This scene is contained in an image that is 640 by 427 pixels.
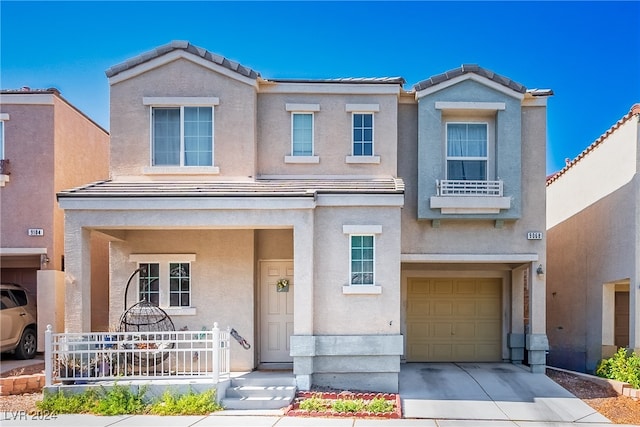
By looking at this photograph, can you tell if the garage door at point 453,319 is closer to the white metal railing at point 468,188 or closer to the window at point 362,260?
the white metal railing at point 468,188

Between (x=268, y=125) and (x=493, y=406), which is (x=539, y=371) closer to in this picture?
(x=493, y=406)

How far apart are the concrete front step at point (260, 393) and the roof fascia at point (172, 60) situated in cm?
629

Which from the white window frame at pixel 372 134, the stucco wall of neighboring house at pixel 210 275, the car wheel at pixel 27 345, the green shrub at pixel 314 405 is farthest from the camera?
the car wheel at pixel 27 345

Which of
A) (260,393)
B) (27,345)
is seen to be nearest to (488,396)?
(260,393)

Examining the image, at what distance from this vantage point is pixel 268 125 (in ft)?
41.9

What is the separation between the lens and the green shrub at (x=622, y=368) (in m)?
11.5

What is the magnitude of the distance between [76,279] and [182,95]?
4570mm

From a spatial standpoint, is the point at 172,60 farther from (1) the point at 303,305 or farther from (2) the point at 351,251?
(1) the point at 303,305

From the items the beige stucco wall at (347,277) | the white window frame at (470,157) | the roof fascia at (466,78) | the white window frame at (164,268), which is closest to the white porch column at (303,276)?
the beige stucco wall at (347,277)

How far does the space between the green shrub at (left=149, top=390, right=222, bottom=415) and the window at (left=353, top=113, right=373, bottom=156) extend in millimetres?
6110

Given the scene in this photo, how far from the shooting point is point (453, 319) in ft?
48.1

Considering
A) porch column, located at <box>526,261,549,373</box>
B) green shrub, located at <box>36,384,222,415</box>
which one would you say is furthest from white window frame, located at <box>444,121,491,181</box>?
green shrub, located at <box>36,384,222,415</box>

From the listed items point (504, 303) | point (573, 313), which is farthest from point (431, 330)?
point (573, 313)

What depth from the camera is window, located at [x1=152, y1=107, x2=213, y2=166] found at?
12.5 meters
